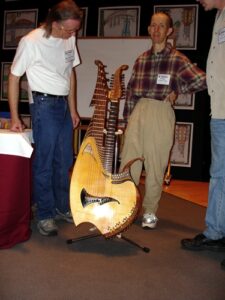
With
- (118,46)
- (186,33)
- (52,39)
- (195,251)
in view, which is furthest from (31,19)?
(195,251)

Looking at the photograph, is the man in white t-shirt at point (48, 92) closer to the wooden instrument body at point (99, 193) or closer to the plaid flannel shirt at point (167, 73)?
the wooden instrument body at point (99, 193)

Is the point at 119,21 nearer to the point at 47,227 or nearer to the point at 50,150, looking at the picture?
the point at 50,150

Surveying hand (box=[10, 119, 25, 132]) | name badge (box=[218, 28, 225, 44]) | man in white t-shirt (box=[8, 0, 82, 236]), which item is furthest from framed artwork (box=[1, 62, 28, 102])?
name badge (box=[218, 28, 225, 44])

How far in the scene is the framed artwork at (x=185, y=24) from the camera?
498cm

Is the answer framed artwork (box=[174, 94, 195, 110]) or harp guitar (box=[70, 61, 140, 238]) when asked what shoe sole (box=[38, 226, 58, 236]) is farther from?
framed artwork (box=[174, 94, 195, 110])

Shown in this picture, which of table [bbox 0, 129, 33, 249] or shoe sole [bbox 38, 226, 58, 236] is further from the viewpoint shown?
shoe sole [bbox 38, 226, 58, 236]

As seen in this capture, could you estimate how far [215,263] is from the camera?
2238 millimetres

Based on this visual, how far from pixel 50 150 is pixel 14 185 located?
37cm

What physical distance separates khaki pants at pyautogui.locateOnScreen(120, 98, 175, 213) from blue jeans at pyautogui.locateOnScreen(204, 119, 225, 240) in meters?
0.46

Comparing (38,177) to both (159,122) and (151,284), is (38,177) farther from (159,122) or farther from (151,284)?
(151,284)

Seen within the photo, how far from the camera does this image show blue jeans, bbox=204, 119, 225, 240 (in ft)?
7.54

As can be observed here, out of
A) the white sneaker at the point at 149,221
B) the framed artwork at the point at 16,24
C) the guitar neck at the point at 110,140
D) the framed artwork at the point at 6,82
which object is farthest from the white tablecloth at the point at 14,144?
the framed artwork at the point at 16,24

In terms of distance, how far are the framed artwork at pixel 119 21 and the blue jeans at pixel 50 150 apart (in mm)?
2853

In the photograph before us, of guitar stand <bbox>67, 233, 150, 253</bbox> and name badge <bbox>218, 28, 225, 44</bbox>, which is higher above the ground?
name badge <bbox>218, 28, 225, 44</bbox>
